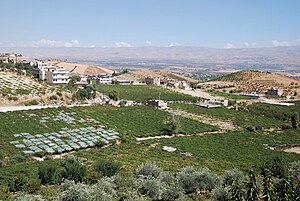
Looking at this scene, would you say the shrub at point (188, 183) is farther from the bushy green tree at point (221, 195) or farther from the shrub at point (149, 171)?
the bushy green tree at point (221, 195)

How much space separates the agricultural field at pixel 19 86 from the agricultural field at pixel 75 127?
11239 mm

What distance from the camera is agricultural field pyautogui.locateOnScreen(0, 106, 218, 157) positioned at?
119 ft

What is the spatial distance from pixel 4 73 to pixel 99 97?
22901mm

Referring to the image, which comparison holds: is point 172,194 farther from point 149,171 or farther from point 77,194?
point 77,194

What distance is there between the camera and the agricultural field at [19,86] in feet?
196

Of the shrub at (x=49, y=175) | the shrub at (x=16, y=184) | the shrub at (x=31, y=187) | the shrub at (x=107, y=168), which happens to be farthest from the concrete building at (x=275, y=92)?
the shrub at (x=31, y=187)

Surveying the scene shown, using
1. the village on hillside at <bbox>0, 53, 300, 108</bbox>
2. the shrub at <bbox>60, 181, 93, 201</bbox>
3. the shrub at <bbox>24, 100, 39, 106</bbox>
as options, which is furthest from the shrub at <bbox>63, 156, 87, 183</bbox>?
the village on hillside at <bbox>0, 53, 300, 108</bbox>

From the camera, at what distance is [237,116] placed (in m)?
61.6

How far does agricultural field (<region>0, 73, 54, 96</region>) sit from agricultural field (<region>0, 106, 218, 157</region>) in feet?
36.9

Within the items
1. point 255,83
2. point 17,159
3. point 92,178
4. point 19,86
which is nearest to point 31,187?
point 92,178

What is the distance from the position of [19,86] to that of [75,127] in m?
27.1

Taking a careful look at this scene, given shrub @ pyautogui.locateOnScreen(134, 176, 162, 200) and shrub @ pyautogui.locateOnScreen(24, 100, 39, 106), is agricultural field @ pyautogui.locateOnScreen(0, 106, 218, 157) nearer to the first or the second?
shrub @ pyautogui.locateOnScreen(24, 100, 39, 106)

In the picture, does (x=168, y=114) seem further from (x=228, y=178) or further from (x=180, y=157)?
(x=228, y=178)

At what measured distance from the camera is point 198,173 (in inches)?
854
